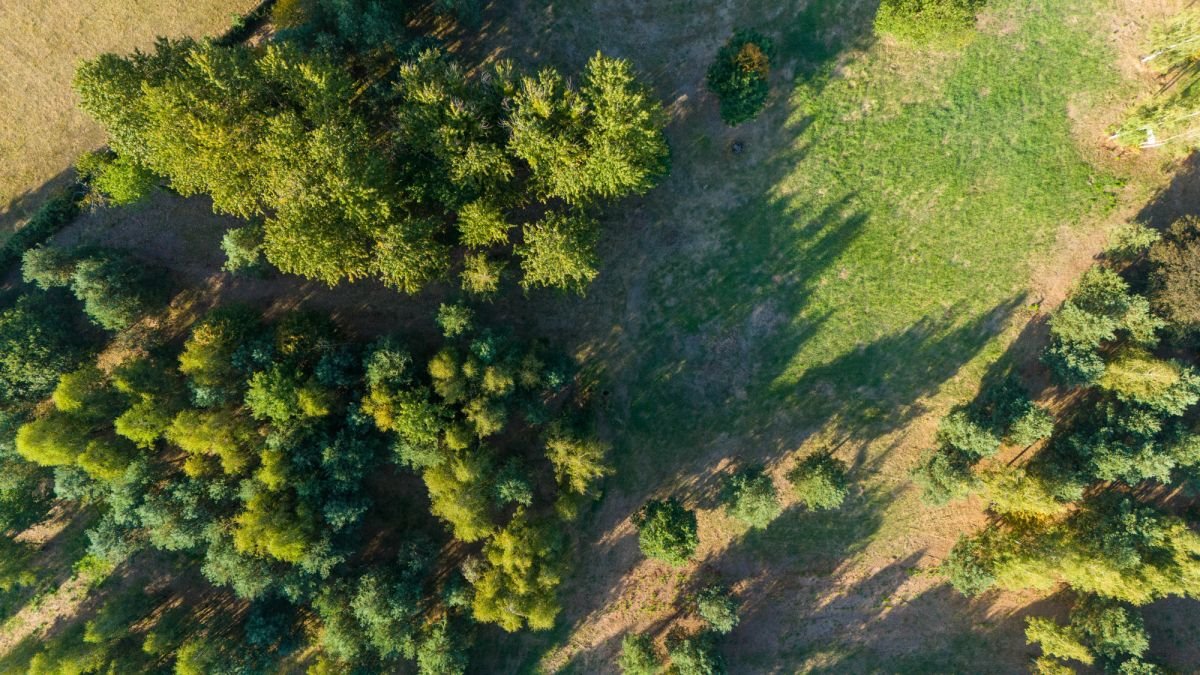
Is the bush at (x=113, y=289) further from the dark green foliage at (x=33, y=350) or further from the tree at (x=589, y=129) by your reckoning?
the tree at (x=589, y=129)

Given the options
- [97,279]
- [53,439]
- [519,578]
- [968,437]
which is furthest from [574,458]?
[97,279]

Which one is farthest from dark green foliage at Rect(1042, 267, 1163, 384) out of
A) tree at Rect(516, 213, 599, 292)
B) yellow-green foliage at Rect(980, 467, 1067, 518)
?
tree at Rect(516, 213, 599, 292)

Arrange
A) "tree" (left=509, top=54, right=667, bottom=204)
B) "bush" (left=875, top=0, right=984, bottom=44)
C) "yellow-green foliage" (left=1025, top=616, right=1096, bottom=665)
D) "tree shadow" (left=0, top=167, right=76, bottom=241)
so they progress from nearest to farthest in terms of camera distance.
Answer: "tree" (left=509, top=54, right=667, bottom=204) → "bush" (left=875, top=0, right=984, bottom=44) → "yellow-green foliage" (left=1025, top=616, right=1096, bottom=665) → "tree shadow" (left=0, top=167, right=76, bottom=241)

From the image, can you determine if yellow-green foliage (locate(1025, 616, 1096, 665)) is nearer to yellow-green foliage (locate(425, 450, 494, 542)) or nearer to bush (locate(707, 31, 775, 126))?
yellow-green foliage (locate(425, 450, 494, 542))

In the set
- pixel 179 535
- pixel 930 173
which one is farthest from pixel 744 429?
pixel 179 535

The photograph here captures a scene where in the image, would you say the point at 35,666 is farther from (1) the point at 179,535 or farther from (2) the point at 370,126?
(2) the point at 370,126

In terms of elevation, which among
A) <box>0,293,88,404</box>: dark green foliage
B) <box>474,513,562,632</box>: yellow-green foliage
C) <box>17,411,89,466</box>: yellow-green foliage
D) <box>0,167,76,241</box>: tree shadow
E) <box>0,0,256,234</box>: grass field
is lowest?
<box>474,513,562,632</box>: yellow-green foliage
